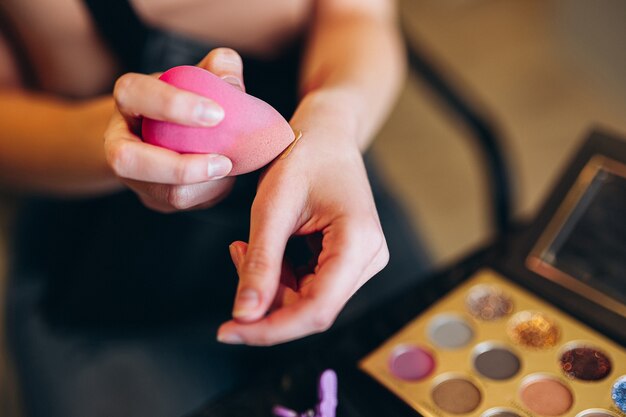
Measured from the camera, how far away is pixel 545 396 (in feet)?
1.39

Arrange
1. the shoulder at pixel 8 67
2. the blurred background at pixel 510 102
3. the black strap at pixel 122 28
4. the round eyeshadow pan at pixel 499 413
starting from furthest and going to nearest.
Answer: the blurred background at pixel 510 102, the shoulder at pixel 8 67, the black strap at pixel 122 28, the round eyeshadow pan at pixel 499 413

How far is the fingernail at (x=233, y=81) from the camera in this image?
1.23 ft

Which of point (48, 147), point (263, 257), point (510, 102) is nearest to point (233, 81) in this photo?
point (263, 257)

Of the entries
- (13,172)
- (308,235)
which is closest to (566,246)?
(308,235)

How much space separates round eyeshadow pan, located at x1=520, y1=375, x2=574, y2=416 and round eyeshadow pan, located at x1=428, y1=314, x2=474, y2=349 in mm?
57

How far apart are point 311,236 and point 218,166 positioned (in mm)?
67

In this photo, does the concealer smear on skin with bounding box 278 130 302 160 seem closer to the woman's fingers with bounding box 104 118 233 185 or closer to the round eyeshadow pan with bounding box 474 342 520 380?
the woman's fingers with bounding box 104 118 233 185

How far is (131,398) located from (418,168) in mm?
1044

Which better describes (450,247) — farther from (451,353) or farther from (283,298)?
(283,298)

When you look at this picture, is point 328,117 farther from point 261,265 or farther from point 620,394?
point 620,394

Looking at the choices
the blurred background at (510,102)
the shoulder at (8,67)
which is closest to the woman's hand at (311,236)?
the shoulder at (8,67)

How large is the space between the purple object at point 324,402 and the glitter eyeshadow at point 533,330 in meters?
0.14

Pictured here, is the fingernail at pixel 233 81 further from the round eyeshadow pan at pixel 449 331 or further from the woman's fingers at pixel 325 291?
the round eyeshadow pan at pixel 449 331

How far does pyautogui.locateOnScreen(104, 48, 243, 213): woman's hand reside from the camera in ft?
1.10
